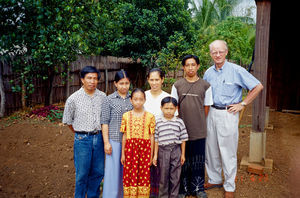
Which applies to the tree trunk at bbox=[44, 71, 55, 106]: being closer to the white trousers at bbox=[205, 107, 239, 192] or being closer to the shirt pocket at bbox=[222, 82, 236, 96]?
the white trousers at bbox=[205, 107, 239, 192]

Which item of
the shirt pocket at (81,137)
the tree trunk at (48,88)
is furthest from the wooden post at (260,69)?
the tree trunk at (48,88)

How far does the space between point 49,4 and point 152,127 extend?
5.65 meters

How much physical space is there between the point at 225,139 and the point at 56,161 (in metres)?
3.08

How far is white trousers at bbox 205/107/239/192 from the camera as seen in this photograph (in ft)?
10.5

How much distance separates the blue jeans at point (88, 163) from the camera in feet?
9.16

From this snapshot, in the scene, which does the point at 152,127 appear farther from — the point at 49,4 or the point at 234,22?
the point at 234,22

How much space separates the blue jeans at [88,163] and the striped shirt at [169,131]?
68 cm

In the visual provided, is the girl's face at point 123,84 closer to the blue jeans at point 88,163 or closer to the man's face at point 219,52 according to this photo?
the blue jeans at point 88,163

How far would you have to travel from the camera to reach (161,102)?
9.49 feet

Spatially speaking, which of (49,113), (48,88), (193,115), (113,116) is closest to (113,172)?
(113,116)

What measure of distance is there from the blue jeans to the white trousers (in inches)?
57.1

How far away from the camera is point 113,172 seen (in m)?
2.83

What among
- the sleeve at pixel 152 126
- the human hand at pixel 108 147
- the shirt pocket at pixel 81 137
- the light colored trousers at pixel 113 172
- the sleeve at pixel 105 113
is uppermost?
the sleeve at pixel 105 113

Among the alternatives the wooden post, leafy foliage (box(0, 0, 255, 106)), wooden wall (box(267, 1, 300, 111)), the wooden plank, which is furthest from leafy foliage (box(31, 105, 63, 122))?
wooden wall (box(267, 1, 300, 111))
